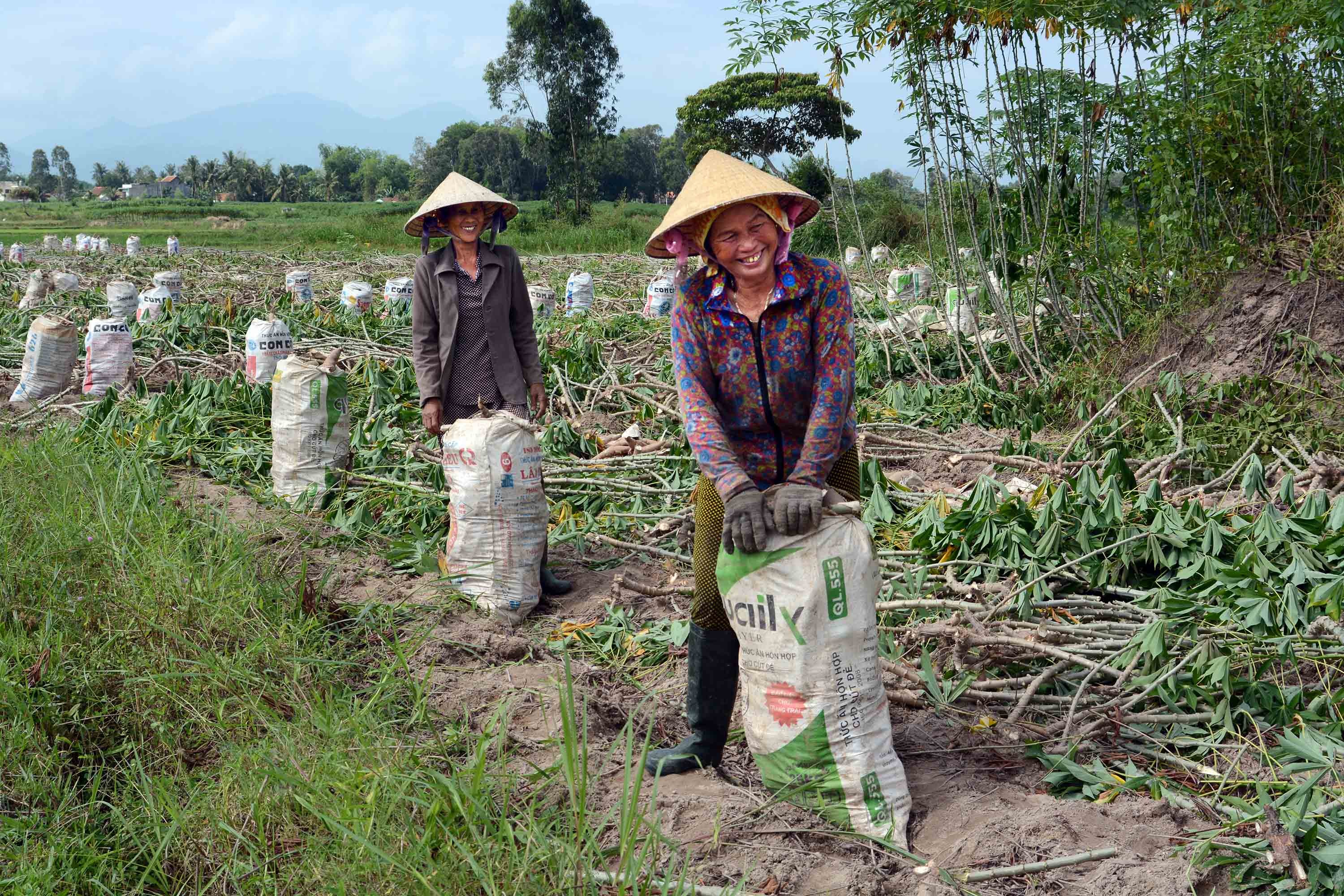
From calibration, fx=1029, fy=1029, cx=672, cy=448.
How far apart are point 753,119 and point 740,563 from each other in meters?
26.1

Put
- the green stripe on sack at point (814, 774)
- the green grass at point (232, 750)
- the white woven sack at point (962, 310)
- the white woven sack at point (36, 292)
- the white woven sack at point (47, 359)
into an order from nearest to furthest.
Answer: the green grass at point (232, 750) → the green stripe on sack at point (814, 774) → the white woven sack at point (962, 310) → the white woven sack at point (47, 359) → the white woven sack at point (36, 292)

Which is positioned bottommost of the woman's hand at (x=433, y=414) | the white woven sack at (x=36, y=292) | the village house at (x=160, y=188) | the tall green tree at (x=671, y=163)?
the woman's hand at (x=433, y=414)

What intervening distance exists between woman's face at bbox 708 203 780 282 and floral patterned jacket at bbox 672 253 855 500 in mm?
47

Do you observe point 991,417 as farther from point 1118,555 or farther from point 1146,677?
point 1146,677

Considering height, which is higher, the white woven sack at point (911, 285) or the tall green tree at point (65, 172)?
the tall green tree at point (65, 172)

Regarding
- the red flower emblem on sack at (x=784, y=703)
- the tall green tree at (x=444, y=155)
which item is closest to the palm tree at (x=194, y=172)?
the tall green tree at (x=444, y=155)

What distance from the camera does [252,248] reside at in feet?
69.8

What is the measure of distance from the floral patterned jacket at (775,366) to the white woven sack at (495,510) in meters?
1.53

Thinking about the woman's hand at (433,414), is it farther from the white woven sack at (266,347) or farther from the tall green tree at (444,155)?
the tall green tree at (444,155)

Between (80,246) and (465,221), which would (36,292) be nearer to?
(465,221)

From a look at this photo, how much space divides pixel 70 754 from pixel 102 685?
221 millimetres

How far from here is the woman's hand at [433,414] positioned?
4.07m

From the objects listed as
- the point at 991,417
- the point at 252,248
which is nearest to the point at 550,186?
the point at 252,248

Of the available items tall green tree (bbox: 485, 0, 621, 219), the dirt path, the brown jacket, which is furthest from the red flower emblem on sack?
tall green tree (bbox: 485, 0, 621, 219)
